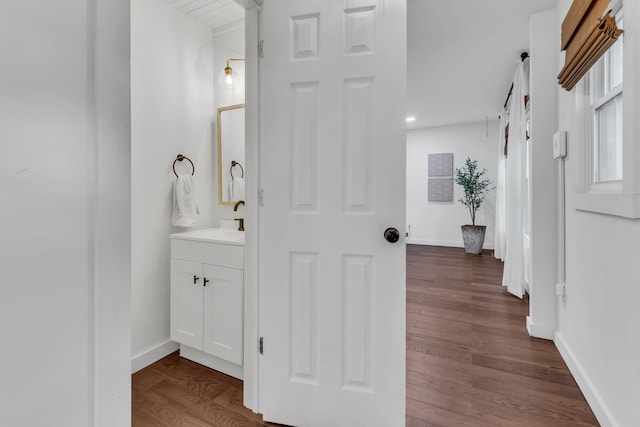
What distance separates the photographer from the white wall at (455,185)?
19.3 ft

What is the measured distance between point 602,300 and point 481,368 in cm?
78

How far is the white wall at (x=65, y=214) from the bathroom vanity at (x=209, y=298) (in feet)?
3.72

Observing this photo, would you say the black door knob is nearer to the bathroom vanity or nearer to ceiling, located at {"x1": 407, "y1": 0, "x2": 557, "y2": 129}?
the bathroom vanity

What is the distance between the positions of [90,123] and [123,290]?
0.34 meters

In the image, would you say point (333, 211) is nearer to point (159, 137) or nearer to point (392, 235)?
point (392, 235)

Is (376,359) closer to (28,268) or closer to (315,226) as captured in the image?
(315,226)

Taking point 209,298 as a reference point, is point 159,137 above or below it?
above

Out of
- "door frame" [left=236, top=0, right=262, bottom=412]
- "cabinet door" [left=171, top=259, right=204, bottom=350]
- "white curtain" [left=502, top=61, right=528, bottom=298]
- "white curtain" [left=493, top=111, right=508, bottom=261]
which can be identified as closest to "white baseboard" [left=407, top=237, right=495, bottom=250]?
"white curtain" [left=493, top=111, right=508, bottom=261]

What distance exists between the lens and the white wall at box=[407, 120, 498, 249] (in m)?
5.88

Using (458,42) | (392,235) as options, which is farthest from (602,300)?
(458,42)

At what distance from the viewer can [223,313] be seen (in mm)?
1831

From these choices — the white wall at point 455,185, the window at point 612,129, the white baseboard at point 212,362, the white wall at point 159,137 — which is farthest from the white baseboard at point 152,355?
the white wall at point 455,185

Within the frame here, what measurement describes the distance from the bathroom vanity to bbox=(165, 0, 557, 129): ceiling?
4.46 feet

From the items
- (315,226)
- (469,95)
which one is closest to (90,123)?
(315,226)
